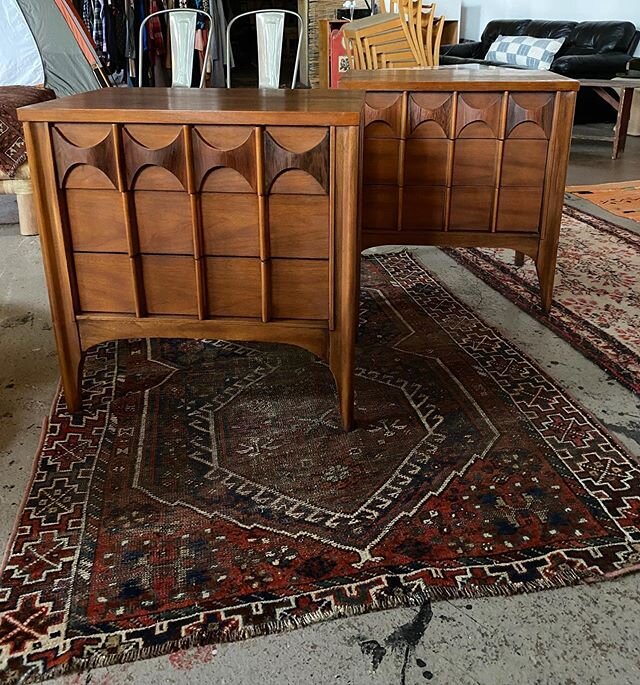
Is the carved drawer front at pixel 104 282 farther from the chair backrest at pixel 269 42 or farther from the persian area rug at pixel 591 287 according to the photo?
the chair backrest at pixel 269 42

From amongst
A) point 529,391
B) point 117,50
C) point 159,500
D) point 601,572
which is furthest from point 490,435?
point 117,50

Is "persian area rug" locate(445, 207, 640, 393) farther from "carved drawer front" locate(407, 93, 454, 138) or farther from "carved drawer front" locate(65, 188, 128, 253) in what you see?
"carved drawer front" locate(65, 188, 128, 253)

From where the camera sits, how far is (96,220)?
1525 millimetres

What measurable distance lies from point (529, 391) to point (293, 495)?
713 millimetres

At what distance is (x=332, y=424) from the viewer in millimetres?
1625

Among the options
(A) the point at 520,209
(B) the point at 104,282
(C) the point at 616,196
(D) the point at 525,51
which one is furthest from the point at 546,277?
(D) the point at 525,51

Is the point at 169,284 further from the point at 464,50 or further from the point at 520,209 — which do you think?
the point at 464,50

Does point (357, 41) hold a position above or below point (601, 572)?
above

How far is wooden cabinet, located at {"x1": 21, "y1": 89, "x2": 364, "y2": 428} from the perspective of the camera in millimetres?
1415

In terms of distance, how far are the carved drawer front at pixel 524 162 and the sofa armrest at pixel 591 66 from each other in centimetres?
395

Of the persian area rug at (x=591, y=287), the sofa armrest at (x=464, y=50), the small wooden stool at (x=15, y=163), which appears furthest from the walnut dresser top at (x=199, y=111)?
the sofa armrest at (x=464, y=50)

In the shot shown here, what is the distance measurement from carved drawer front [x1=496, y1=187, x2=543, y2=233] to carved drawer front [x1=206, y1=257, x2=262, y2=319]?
0.97 meters

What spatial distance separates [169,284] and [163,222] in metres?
0.14

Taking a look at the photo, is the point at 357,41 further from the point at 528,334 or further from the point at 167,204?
the point at 167,204
